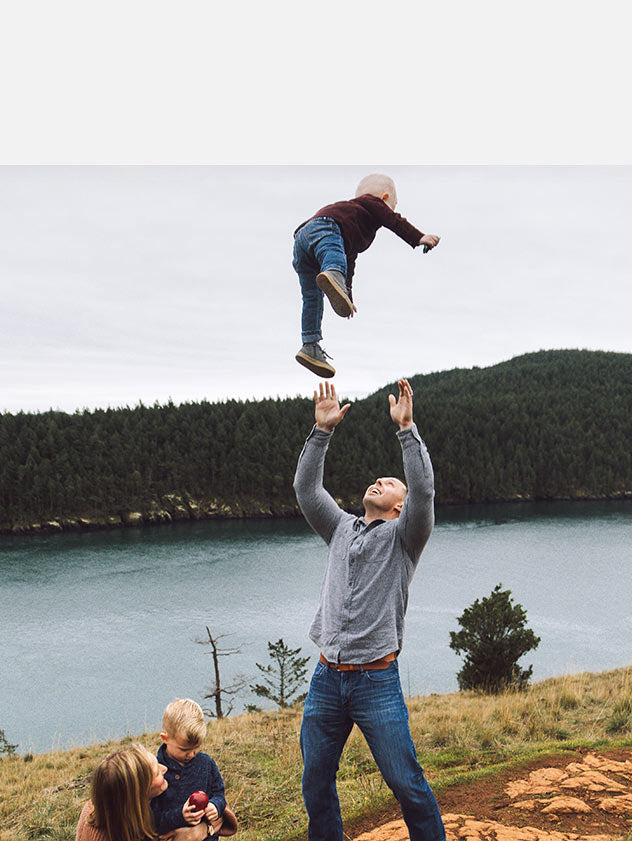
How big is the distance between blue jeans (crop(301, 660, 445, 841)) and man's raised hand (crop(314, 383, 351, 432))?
1.25 metres

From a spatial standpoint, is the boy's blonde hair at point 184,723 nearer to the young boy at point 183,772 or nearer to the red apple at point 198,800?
the young boy at point 183,772

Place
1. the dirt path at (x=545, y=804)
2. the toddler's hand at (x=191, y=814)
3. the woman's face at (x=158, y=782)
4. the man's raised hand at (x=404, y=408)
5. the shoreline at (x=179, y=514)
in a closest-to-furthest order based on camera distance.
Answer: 1. the woman's face at (x=158, y=782)
2. the toddler's hand at (x=191, y=814)
3. the man's raised hand at (x=404, y=408)
4. the dirt path at (x=545, y=804)
5. the shoreline at (x=179, y=514)

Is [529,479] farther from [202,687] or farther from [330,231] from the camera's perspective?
[330,231]

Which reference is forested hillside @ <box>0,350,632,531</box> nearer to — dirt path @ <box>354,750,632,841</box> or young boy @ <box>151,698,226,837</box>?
dirt path @ <box>354,750,632,841</box>

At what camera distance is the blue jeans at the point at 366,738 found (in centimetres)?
300

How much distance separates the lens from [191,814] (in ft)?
9.62

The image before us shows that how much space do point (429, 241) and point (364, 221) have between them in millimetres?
363

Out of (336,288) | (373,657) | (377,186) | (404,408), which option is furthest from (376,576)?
(377,186)

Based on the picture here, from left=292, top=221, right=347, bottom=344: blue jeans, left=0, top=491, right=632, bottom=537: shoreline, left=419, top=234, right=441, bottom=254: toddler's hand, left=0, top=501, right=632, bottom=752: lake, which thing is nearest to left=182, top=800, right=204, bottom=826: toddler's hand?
left=292, top=221, right=347, bottom=344: blue jeans

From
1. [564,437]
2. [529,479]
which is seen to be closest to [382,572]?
[529,479]

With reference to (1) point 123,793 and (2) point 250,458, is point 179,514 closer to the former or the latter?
(2) point 250,458

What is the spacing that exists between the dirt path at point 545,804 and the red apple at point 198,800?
92.4 inches

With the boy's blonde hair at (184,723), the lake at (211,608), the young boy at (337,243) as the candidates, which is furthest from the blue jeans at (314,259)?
the lake at (211,608)

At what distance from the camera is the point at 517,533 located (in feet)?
163
